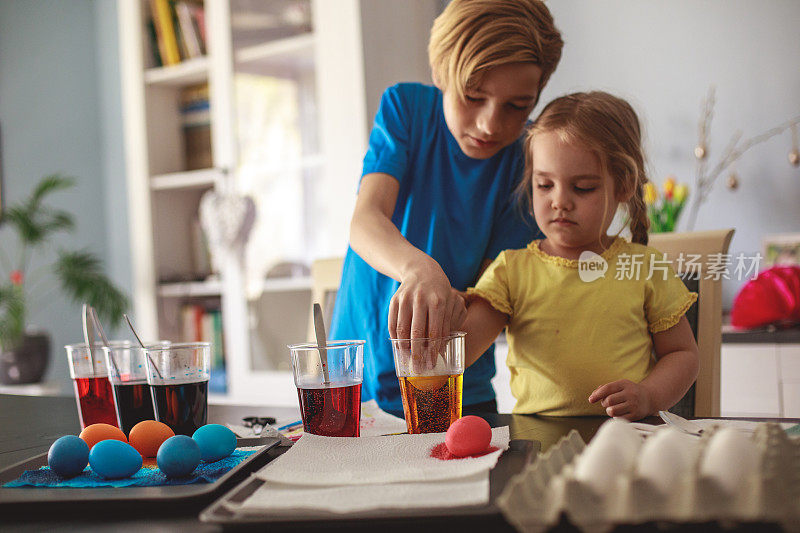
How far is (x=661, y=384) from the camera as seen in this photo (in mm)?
945

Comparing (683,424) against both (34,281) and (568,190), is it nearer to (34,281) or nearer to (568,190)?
(568,190)

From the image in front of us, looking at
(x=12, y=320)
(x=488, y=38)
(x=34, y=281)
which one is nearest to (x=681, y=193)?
(x=488, y=38)

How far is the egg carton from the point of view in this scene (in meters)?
0.43

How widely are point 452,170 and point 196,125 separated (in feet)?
7.81

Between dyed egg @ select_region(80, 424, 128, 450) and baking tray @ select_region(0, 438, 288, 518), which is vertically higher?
dyed egg @ select_region(80, 424, 128, 450)

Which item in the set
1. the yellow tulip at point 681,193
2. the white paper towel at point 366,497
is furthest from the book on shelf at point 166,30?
the white paper towel at point 366,497

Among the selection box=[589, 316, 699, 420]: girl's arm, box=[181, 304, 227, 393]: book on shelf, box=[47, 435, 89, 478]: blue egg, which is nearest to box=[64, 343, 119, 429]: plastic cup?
box=[47, 435, 89, 478]: blue egg

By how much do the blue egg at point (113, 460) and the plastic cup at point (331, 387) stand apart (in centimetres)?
19

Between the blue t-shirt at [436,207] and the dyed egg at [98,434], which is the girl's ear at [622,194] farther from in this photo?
the dyed egg at [98,434]

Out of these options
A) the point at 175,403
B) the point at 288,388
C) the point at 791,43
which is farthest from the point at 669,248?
the point at 288,388

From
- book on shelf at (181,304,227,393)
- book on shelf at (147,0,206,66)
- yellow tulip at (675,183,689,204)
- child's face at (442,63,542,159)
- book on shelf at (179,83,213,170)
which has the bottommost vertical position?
book on shelf at (181,304,227,393)

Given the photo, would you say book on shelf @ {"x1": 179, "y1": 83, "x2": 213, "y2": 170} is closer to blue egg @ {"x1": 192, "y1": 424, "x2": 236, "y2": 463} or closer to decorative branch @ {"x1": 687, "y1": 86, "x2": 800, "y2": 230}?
decorative branch @ {"x1": 687, "y1": 86, "x2": 800, "y2": 230}

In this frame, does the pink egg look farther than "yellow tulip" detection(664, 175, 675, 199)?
No

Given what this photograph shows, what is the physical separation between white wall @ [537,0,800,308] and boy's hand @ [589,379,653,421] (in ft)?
5.82
